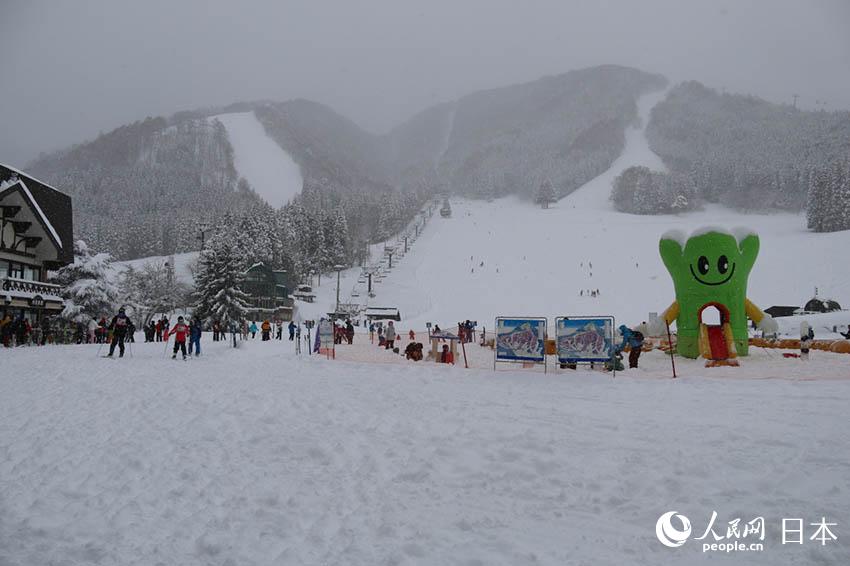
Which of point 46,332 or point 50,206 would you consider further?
point 50,206

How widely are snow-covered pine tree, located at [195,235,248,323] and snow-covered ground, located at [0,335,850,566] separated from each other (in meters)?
33.0

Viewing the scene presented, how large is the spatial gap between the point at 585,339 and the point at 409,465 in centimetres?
988

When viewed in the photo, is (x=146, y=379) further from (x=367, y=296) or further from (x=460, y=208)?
(x=460, y=208)

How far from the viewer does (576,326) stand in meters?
15.4

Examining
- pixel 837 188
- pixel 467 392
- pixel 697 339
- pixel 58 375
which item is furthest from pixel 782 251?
pixel 58 375

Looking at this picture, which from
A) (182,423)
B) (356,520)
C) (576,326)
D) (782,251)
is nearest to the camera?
(356,520)

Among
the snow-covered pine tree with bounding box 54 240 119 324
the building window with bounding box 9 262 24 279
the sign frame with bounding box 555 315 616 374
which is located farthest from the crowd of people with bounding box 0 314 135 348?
the sign frame with bounding box 555 315 616 374

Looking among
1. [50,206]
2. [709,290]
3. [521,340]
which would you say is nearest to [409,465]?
[521,340]

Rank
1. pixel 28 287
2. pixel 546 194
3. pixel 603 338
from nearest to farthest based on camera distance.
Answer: pixel 603 338 < pixel 28 287 < pixel 546 194

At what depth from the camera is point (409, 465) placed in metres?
6.62

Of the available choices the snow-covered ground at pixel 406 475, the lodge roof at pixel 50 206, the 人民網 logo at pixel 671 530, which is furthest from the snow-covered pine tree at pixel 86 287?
the 人民網 logo at pixel 671 530

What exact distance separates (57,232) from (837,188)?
4231 inches

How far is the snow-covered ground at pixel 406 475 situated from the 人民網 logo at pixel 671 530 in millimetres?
75

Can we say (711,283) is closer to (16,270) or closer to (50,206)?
(16,270)
